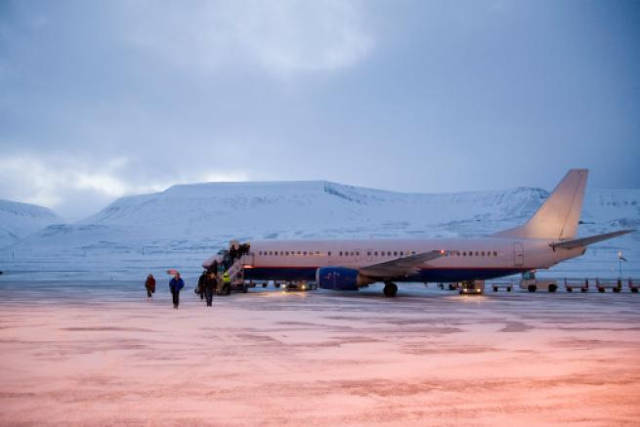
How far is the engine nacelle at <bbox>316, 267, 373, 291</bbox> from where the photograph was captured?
30.8 metres

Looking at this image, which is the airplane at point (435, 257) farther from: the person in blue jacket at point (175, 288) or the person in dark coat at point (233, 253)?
the person in blue jacket at point (175, 288)

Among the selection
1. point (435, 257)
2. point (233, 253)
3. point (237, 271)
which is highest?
point (233, 253)

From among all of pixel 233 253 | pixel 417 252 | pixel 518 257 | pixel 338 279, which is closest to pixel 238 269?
pixel 233 253

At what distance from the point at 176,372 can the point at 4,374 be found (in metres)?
2.85

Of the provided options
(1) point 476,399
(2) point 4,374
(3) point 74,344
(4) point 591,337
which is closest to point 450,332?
(4) point 591,337

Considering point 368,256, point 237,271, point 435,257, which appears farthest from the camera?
point 237,271

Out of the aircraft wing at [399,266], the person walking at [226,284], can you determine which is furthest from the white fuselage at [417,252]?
the person walking at [226,284]

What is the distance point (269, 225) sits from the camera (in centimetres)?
15400

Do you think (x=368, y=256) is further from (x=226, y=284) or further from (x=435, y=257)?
(x=226, y=284)

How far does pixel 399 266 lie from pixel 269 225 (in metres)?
124

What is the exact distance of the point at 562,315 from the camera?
2052cm

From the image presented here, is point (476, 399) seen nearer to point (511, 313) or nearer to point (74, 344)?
point (74, 344)

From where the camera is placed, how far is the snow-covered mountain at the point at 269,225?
97750 millimetres

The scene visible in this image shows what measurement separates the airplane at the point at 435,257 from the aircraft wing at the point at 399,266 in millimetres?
57
